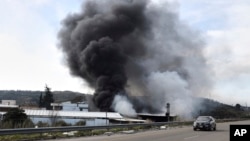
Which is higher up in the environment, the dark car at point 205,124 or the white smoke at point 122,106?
the white smoke at point 122,106

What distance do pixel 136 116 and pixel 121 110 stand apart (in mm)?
3546

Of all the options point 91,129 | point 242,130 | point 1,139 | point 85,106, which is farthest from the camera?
point 85,106

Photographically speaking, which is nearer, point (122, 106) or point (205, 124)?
point (205, 124)

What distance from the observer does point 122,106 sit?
84625mm

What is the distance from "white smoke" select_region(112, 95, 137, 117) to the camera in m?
84.4

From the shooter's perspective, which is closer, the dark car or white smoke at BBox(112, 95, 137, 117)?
the dark car

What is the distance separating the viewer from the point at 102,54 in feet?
276

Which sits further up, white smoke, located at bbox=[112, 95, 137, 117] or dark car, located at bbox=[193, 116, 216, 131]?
white smoke, located at bbox=[112, 95, 137, 117]

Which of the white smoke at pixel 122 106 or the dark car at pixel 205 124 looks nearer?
the dark car at pixel 205 124

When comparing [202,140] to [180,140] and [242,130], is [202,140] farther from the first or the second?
[242,130]

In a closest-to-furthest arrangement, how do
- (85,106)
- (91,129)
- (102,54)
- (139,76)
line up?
(91,129) < (102,54) < (139,76) < (85,106)

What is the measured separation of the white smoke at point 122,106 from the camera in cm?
8444

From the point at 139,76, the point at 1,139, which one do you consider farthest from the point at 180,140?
the point at 139,76

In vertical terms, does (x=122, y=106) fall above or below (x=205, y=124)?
above
